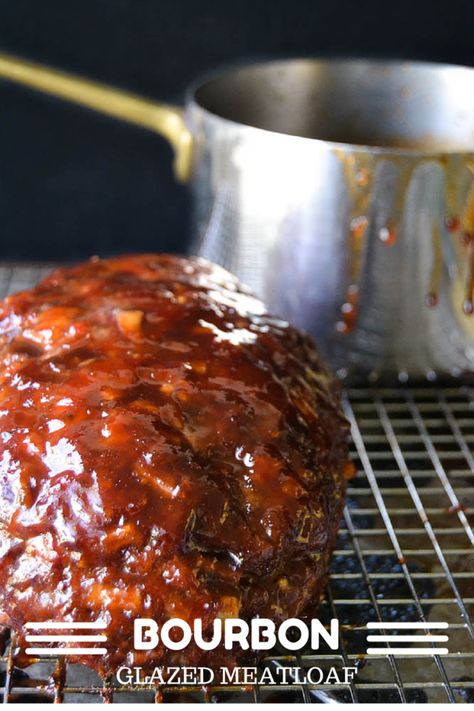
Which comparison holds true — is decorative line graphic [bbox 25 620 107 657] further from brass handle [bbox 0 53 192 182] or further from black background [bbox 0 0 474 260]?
black background [bbox 0 0 474 260]

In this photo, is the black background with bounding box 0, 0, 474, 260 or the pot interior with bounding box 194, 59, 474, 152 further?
the black background with bounding box 0, 0, 474, 260

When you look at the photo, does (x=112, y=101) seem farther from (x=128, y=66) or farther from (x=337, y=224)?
(x=128, y=66)

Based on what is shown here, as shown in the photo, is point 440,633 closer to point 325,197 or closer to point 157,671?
point 157,671

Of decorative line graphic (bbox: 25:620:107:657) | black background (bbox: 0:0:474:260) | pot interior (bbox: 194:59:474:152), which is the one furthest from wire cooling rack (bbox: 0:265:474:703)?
black background (bbox: 0:0:474:260)

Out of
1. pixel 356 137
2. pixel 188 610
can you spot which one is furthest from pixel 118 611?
pixel 356 137

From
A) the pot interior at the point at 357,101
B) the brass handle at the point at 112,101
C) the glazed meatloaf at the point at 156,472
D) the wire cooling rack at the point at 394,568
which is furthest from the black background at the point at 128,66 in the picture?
the glazed meatloaf at the point at 156,472

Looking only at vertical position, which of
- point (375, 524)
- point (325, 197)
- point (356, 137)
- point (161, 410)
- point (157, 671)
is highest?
point (356, 137)
